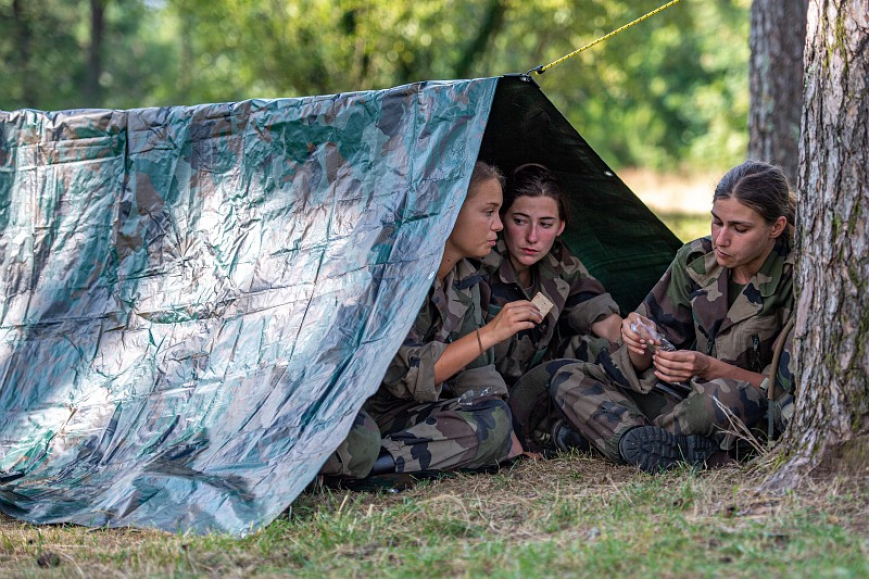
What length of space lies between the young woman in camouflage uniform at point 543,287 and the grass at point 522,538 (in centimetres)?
91

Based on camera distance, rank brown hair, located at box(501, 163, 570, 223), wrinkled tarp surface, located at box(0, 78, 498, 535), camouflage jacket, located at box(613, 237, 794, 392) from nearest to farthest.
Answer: wrinkled tarp surface, located at box(0, 78, 498, 535) < camouflage jacket, located at box(613, 237, 794, 392) < brown hair, located at box(501, 163, 570, 223)

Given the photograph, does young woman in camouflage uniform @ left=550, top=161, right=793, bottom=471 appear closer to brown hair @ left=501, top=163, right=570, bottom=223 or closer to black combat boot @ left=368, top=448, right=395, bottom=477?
brown hair @ left=501, top=163, right=570, bottom=223

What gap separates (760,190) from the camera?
3904 millimetres

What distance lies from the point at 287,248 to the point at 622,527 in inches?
69.6

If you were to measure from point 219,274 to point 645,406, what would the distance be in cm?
188

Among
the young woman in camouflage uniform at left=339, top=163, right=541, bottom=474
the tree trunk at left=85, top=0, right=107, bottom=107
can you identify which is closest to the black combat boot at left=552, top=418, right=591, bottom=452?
the young woman in camouflage uniform at left=339, top=163, right=541, bottom=474

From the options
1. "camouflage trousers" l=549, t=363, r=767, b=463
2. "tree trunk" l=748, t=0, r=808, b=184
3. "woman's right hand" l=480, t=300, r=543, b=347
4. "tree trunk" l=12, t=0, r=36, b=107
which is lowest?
"camouflage trousers" l=549, t=363, r=767, b=463

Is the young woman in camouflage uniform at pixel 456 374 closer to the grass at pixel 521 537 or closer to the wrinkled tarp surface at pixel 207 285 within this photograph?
the grass at pixel 521 537

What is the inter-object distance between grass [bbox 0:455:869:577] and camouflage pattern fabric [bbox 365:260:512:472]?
0.23m

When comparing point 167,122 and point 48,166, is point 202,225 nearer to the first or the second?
point 167,122

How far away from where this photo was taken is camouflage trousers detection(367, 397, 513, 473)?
400 centimetres

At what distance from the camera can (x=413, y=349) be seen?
397cm

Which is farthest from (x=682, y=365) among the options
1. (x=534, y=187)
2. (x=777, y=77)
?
(x=777, y=77)

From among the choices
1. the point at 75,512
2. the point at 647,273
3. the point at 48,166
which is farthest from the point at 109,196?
the point at 647,273
